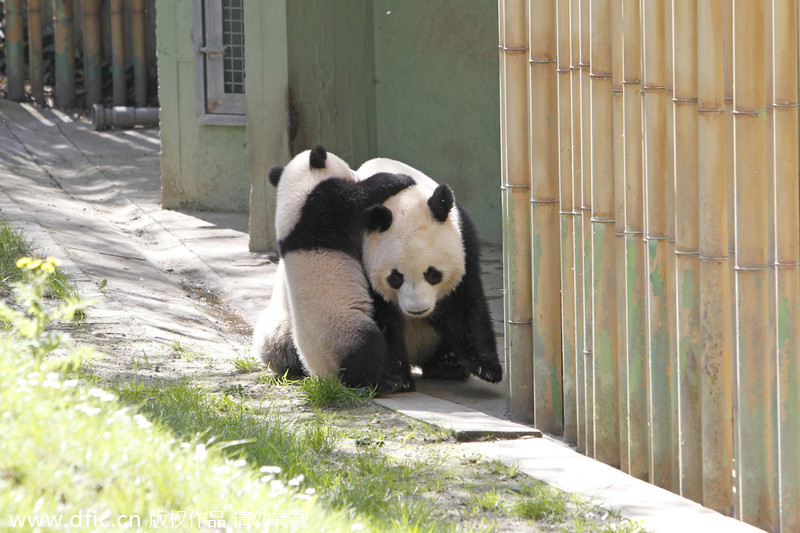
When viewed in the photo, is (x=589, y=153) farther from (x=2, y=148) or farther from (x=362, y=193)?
(x=2, y=148)

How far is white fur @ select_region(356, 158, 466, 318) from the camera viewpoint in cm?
427

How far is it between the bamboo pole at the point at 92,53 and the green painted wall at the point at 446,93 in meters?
5.89

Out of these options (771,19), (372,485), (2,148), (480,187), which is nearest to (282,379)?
(372,485)

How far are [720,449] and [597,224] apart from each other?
857 mm

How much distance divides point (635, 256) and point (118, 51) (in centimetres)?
1056

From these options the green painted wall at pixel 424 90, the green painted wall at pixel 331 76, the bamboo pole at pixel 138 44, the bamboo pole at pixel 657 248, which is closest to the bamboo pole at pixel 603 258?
the bamboo pole at pixel 657 248

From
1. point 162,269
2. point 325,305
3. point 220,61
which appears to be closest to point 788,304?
point 325,305

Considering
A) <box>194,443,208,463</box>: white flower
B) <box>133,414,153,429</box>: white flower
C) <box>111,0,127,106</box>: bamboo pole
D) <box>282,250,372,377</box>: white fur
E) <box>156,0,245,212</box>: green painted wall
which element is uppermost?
<box>111,0,127,106</box>: bamboo pole

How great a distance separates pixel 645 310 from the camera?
3400 mm

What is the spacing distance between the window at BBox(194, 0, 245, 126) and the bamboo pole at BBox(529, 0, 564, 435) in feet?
16.6

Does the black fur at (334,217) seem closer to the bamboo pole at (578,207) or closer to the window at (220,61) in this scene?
the bamboo pole at (578,207)

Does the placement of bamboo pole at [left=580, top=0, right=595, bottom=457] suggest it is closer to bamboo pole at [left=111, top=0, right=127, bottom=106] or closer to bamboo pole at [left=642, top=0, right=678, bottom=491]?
bamboo pole at [left=642, top=0, right=678, bottom=491]

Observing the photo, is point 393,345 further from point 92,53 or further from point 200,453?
point 92,53

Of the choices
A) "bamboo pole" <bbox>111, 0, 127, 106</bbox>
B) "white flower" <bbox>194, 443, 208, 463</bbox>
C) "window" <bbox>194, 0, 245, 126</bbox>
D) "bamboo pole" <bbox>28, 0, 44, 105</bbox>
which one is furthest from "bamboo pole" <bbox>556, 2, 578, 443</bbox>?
"bamboo pole" <bbox>28, 0, 44, 105</bbox>
